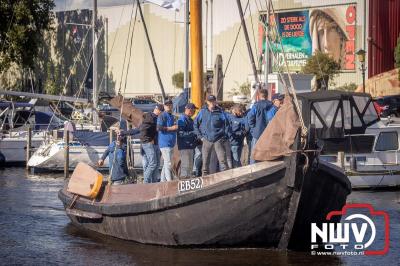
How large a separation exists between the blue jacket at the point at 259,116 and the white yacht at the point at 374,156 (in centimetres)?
523

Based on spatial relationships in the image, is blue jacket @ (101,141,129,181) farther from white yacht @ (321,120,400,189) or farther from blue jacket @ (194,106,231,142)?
white yacht @ (321,120,400,189)

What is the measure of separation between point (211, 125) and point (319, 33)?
47578mm

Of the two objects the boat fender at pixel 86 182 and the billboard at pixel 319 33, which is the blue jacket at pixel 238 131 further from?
the billboard at pixel 319 33

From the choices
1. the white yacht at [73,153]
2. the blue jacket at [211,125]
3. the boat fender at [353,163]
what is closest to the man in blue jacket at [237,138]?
the blue jacket at [211,125]

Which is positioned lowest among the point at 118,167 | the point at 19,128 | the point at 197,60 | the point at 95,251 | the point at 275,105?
the point at 95,251

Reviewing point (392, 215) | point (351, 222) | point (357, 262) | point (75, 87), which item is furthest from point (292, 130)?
point (75, 87)

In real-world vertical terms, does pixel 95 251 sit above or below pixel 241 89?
below

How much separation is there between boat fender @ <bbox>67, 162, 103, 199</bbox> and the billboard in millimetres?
44072

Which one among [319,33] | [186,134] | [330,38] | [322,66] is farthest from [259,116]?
[319,33]

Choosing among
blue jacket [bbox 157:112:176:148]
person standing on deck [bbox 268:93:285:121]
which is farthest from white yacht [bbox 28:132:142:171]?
blue jacket [bbox 157:112:176:148]

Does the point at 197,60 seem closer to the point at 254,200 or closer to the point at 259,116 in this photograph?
the point at 259,116

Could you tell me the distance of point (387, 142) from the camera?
2291cm

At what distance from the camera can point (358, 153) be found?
74.6ft

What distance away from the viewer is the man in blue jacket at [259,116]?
1753 centimetres
